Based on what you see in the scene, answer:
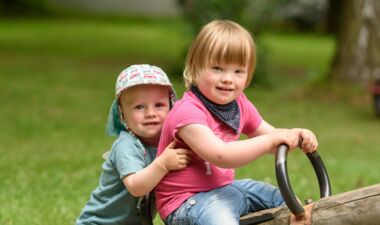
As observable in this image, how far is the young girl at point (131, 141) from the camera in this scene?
12.7 ft

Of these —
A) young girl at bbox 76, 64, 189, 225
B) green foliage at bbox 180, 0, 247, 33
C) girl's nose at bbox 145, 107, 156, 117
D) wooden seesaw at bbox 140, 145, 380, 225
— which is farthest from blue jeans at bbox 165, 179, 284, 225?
green foliage at bbox 180, 0, 247, 33

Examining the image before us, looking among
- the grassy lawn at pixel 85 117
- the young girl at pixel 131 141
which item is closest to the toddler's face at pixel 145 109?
the young girl at pixel 131 141

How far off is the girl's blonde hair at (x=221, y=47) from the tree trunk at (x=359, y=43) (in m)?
9.72

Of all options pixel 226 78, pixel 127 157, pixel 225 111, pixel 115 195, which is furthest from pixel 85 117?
pixel 226 78

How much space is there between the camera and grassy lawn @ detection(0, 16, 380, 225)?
680 cm

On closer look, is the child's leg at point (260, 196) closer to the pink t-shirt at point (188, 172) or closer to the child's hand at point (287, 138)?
the pink t-shirt at point (188, 172)

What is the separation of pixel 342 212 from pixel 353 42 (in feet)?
33.3

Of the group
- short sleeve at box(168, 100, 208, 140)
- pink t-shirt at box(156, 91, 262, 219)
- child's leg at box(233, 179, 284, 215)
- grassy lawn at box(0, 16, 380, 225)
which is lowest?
grassy lawn at box(0, 16, 380, 225)

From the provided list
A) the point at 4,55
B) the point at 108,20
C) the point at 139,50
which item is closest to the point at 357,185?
the point at 4,55

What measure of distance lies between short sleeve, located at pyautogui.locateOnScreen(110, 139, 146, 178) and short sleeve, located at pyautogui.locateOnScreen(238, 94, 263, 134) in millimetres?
538

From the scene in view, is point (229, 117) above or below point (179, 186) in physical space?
above

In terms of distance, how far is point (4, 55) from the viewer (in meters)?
18.0

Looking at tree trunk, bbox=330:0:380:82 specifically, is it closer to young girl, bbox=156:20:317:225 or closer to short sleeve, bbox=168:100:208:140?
young girl, bbox=156:20:317:225

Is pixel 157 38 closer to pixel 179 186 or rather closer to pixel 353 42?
pixel 353 42
